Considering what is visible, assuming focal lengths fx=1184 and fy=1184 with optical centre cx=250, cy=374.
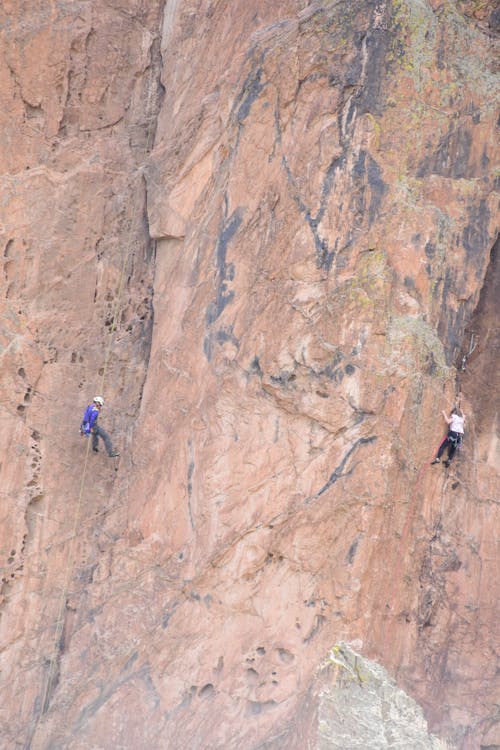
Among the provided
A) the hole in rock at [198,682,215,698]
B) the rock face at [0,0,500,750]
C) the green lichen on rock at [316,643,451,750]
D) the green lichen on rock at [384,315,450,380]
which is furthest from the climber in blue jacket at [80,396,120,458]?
the green lichen on rock at [316,643,451,750]

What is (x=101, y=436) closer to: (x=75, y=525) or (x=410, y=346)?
(x=75, y=525)

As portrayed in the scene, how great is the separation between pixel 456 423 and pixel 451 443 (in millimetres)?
355

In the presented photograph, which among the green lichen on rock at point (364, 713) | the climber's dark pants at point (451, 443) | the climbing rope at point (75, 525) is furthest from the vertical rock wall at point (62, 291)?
the climber's dark pants at point (451, 443)

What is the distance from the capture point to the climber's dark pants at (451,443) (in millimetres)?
17656

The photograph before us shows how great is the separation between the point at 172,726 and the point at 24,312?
698cm

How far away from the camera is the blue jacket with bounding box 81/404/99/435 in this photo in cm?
1841

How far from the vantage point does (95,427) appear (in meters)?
18.7

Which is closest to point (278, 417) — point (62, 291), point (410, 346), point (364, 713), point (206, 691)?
point (410, 346)

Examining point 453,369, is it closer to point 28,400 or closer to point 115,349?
point 115,349

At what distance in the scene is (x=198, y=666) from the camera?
17516 millimetres

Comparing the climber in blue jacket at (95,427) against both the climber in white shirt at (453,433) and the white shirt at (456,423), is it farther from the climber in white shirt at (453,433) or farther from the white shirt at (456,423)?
the white shirt at (456,423)

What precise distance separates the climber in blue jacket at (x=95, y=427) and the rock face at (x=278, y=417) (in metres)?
0.32

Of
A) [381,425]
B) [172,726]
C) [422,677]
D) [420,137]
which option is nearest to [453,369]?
[381,425]

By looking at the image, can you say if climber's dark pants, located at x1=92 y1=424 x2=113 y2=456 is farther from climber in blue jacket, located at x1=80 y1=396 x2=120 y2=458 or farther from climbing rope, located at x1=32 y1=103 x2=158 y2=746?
climbing rope, located at x1=32 y1=103 x2=158 y2=746
